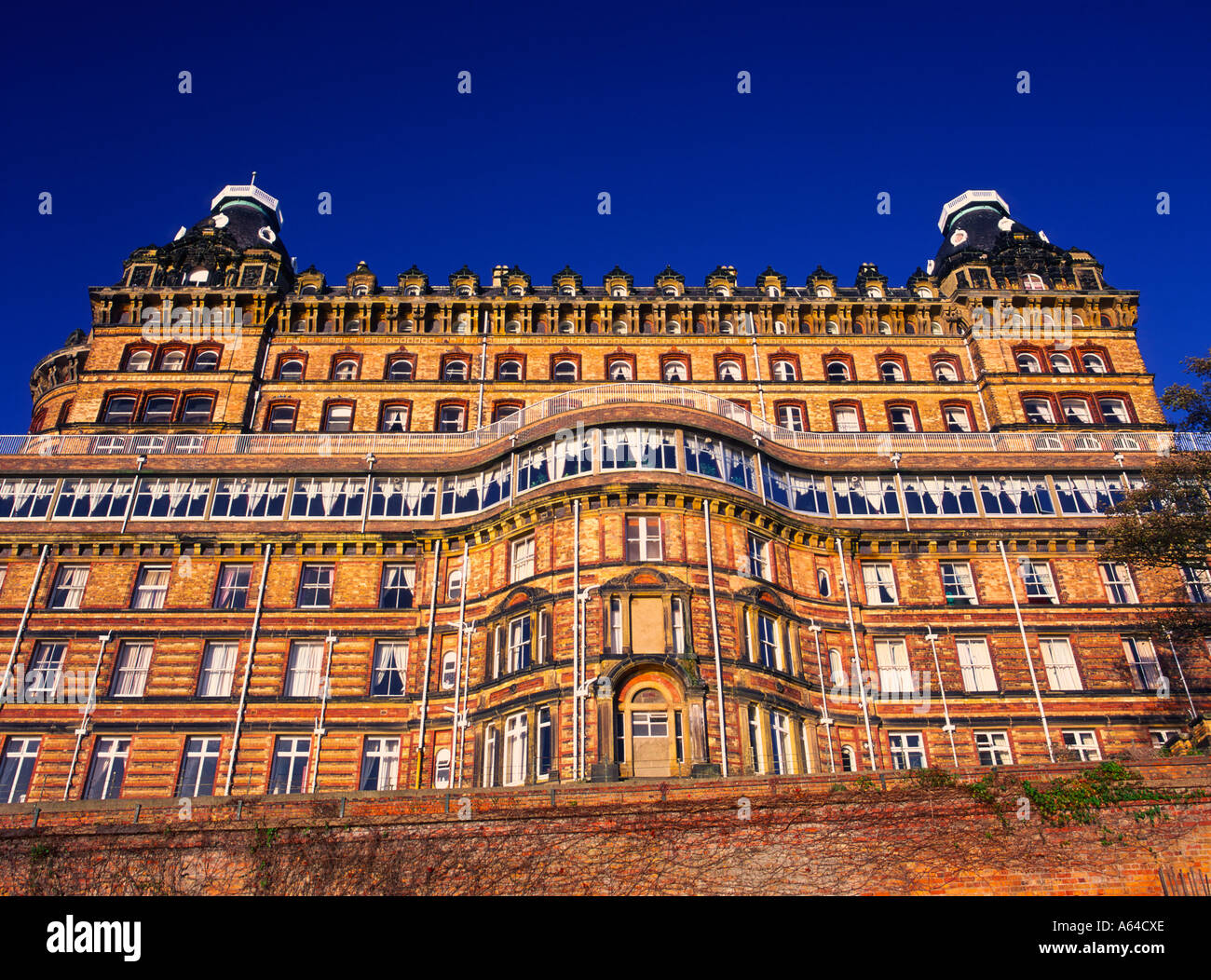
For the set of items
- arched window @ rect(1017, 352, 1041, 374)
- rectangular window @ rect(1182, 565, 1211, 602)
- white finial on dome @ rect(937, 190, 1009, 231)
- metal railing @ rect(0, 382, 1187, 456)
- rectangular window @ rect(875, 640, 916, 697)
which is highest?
white finial on dome @ rect(937, 190, 1009, 231)

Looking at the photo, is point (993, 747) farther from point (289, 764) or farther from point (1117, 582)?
point (289, 764)

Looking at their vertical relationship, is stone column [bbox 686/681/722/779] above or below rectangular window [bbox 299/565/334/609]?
below

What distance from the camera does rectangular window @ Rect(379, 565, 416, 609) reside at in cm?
3759

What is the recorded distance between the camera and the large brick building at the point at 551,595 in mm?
32875

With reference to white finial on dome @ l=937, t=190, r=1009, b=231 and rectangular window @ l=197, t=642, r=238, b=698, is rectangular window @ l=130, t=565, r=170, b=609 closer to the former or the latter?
rectangular window @ l=197, t=642, r=238, b=698

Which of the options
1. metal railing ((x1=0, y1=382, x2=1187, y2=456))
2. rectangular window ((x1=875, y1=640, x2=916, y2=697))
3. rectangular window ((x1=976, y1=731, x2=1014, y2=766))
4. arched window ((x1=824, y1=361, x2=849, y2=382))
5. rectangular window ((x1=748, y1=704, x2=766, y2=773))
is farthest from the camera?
arched window ((x1=824, y1=361, x2=849, y2=382))

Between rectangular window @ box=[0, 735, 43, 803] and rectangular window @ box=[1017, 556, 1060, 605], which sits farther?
rectangular window @ box=[1017, 556, 1060, 605]

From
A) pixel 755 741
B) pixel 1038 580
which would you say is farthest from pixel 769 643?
pixel 1038 580

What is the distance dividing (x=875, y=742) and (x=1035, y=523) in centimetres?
1192

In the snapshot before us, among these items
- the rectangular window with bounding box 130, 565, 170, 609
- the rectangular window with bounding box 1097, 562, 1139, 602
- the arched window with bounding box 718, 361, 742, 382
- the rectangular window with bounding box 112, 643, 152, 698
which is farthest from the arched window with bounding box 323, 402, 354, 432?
the rectangular window with bounding box 1097, 562, 1139, 602

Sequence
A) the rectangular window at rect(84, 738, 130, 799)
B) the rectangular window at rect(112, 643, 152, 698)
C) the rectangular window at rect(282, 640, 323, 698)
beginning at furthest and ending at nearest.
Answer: the rectangular window at rect(282, 640, 323, 698), the rectangular window at rect(112, 643, 152, 698), the rectangular window at rect(84, 738, 130, 799)

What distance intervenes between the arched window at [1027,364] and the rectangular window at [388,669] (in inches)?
1332

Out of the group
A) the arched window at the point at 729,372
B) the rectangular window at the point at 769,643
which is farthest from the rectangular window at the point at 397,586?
the arched window at the point at 729,372

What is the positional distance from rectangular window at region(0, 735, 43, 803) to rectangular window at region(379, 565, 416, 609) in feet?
40.3
